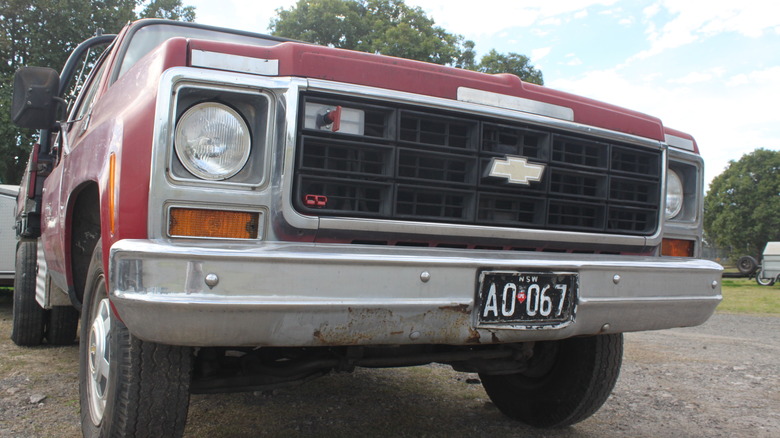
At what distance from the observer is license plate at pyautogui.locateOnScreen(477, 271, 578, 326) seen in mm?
1895

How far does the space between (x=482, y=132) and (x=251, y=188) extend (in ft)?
2.70

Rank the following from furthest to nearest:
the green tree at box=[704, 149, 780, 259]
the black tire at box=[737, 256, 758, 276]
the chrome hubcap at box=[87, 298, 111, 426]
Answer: the green tree at box=[704, 149, 780, 259] → the black tire at box=[737, 256, 758, 276] → the chrome hubcap at box=[87, 298, 111, 426]

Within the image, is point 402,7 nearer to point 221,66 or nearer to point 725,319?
point 725,319

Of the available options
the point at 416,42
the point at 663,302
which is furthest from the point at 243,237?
the point at 416,42

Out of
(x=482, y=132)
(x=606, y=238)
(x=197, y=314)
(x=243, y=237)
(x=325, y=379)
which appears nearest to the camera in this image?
(x=197, y=314)

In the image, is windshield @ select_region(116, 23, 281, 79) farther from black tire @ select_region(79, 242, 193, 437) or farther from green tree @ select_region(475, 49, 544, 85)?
green tree @ select_region(475, 49, 544, 85)

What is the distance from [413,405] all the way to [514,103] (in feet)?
5.79

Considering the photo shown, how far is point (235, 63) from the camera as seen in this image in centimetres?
180

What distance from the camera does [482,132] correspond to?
2104 mm

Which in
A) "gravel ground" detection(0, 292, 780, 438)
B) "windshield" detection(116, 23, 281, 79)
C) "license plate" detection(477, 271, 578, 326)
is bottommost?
"gravel ground" detection(0, 292, 780, 438)

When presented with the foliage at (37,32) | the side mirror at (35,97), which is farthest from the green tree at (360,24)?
the side mirror at (35,97)

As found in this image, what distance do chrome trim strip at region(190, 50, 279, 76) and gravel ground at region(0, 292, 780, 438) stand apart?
1615 mm

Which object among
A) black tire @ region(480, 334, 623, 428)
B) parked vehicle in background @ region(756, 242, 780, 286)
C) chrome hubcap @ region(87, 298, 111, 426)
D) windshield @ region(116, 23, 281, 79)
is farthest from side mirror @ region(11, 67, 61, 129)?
parked vehicle in background @ region(756, 242, 780, 286)

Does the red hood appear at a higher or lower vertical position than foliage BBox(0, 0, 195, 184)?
lower
